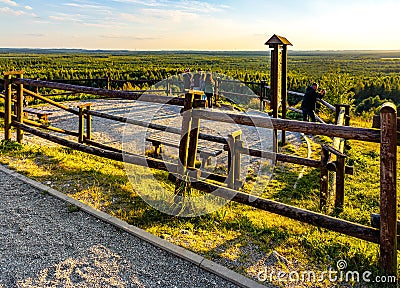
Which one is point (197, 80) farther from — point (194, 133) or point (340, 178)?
point (194, 133)

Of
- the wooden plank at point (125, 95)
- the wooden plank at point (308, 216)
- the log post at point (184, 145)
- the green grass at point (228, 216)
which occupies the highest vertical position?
the wooden plank at point (125, 95)

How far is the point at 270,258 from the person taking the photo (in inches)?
124

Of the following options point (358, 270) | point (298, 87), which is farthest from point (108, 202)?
point (298, 87)

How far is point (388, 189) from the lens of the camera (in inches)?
112

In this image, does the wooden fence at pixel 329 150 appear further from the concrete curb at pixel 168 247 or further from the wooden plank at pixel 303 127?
the concrete curb at pixel 168 247

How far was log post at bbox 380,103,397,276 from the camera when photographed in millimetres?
2822

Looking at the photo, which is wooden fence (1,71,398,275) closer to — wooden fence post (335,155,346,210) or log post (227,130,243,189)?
wooden fence post (335,155,346,210)

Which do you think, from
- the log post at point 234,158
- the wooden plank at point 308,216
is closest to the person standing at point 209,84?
the log post at point 234,158

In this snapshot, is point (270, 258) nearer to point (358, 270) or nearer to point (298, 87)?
point (358, 270)

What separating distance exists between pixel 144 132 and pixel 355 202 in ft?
19.0

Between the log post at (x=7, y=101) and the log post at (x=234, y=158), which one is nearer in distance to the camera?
the log post at (x=234, y=158)

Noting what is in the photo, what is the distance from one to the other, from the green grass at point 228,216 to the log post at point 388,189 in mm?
163

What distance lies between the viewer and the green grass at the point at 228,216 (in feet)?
10.5

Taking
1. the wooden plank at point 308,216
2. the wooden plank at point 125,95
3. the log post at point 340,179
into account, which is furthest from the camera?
the log post at point 340,179
